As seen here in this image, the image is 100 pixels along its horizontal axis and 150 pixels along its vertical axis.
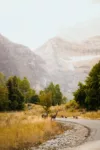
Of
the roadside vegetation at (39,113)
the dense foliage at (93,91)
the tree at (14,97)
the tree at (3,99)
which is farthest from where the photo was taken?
the tree at (14,97)

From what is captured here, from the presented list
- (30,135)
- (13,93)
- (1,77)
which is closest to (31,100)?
(1,77)

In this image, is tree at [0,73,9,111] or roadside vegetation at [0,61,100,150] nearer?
roadside vegetation at [0,61,100,150]

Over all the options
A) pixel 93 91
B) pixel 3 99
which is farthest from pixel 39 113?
pixel 93 91

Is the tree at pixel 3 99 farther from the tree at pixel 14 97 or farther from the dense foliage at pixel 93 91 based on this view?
the dense foliage at pixel 93 91

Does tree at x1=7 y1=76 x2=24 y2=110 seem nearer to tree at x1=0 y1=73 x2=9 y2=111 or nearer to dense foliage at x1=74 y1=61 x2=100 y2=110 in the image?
tree at x1=0 y1=73 x2=9 y2=111

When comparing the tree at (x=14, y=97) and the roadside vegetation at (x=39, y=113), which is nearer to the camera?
the roadside vegetation at (x=39, y=113)

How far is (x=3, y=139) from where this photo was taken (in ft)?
53.0

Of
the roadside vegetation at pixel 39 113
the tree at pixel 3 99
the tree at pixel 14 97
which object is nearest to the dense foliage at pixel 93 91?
the roadside vegetation at pixel 39 113

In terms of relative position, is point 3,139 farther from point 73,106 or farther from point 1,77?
point 1,77

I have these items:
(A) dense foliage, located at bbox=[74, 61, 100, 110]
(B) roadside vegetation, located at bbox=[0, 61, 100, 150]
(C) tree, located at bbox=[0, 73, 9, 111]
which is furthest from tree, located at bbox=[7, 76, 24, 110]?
(A) dense foliage, located at bbox=[74, 61, 100, 110]

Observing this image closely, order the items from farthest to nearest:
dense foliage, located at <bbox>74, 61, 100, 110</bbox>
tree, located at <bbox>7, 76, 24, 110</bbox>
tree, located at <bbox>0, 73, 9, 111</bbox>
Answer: tree, located at <bbox>7, 76, 24, 110</bbox>
tree, located at <bbox>0, 73, 9, 111</bbox>
dense foliage, located at <bbox>74, 61, 100, 110</bbox>

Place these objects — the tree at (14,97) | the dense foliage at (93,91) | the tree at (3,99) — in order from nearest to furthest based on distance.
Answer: the dense foliage at (93,91)
the tree at (3,99)
the tree at (14,97)

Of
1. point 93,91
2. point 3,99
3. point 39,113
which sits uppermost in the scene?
point 93,91

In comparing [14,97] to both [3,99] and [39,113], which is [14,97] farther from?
[39,113]
